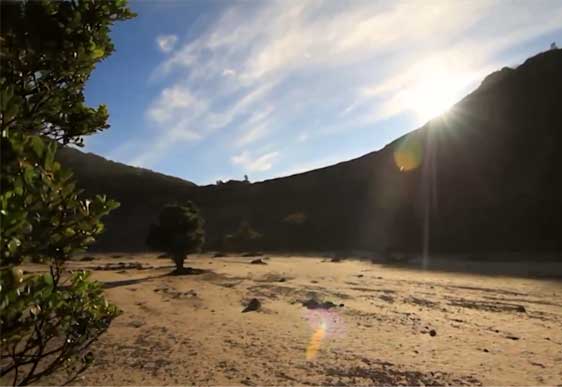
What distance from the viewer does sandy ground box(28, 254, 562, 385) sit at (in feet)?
27.0

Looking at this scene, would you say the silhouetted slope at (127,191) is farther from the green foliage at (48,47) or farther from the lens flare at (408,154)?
the green foliage at (48,47)

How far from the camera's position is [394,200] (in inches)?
2677

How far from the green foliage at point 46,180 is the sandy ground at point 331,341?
536 cm

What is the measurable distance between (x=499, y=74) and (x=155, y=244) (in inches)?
2286

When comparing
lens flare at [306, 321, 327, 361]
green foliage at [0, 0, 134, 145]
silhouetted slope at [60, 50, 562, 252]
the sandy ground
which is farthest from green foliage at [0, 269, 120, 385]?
silhouetted slope at [60, 50, 562, 252]

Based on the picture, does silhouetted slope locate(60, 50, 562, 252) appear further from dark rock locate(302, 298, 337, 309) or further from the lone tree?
dark rock locate(302, 298, 337, 309)

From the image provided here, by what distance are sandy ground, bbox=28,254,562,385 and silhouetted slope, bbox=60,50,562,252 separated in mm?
39554

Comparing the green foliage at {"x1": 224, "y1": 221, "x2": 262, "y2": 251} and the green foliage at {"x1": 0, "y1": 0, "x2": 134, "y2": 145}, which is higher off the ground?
the green foliage at {"x1": 0, "y1": 0, "x2": 134, "y2": 145}

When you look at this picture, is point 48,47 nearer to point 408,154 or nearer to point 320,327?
point 320,327

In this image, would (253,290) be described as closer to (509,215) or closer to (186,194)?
(509,215)

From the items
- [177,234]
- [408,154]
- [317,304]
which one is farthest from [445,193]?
[317,304]

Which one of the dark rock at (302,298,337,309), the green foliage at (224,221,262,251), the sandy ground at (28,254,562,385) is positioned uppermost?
the green foliage at (224,221,262,251)

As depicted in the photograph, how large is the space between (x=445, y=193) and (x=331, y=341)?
184 feet

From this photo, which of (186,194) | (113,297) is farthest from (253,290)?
(186,194)
